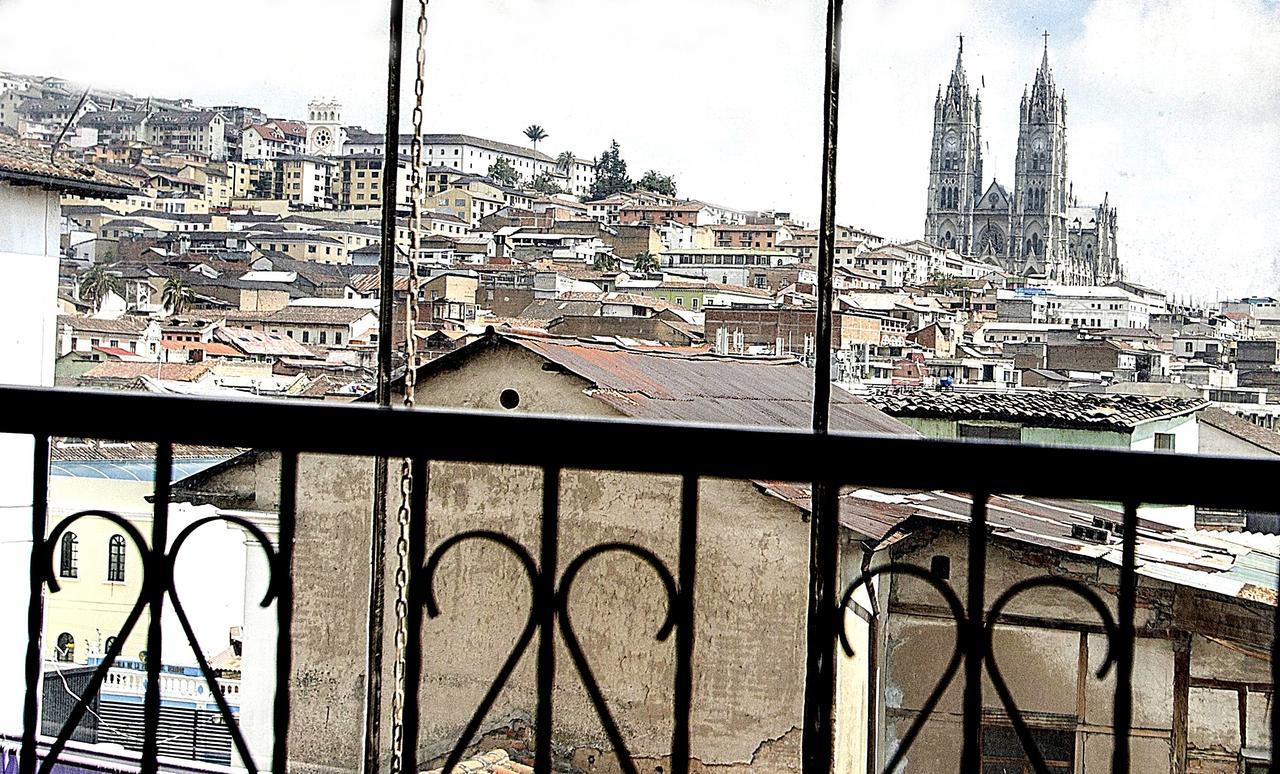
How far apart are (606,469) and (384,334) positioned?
2546 mm

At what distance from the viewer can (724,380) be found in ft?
14.9

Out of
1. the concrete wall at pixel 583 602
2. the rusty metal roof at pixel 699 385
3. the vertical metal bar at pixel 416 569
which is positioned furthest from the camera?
the concrete wall at pixel 583 602

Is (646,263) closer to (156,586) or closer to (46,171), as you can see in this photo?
(46,171)

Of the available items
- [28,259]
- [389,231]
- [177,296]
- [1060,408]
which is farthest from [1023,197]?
[28,259]

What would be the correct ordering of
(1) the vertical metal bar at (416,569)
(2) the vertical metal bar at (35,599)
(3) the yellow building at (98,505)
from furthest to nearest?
(3) the yellow building at (98,505) → (2) the vertical metal bar at (35,599) → (1) the vertical metal bar at (416,569)

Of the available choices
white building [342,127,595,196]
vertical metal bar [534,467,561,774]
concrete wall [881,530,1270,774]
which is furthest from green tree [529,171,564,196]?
vertical metal bar [534,467,561,774]

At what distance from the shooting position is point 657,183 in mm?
4309

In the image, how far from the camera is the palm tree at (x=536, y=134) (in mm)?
4410

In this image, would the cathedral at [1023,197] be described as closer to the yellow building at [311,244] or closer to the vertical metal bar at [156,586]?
the yellow building at [311,244]

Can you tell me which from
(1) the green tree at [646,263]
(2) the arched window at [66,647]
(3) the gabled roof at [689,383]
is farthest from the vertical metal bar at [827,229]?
(2) the arched window at [66,647]

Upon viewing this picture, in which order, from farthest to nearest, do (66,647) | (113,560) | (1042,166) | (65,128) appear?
1. (1042,166)
2. (65,128)
3. (66,647)
4. (113,560)

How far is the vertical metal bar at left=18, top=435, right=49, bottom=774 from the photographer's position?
3.51 feet

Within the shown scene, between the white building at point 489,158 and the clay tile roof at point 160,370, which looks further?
the white building at point 489,158

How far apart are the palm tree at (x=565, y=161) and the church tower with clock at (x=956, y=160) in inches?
43.8
